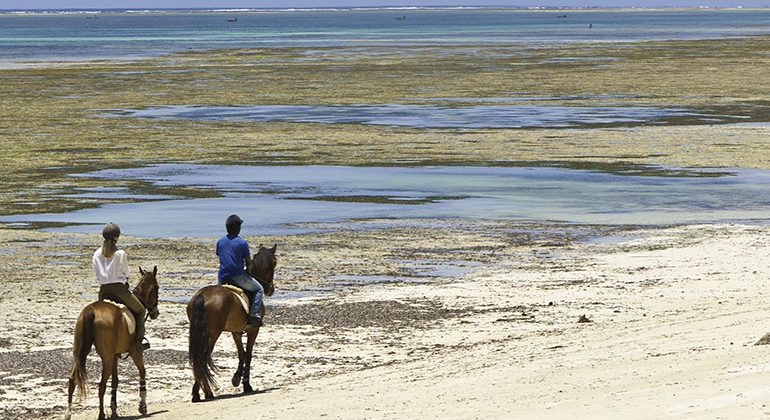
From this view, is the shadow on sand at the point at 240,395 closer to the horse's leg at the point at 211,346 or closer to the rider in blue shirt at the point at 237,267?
the horse's leg at the point at 211,346

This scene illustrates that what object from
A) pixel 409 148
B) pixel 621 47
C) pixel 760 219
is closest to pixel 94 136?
pixel 409 148

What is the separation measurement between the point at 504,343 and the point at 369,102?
44442 millimetres

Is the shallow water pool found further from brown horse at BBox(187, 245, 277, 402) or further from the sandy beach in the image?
brown horse at BBox(187, 245, 277, 402)

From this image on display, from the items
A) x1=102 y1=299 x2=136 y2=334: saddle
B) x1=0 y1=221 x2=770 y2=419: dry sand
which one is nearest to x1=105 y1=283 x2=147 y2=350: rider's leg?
x1=102 y1=299 x2=136 y2=334: saddle

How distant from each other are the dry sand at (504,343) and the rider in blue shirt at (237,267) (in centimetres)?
90

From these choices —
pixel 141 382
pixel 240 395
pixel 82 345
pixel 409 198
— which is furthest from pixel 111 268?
pixel 409 198

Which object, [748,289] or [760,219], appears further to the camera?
[760,219]

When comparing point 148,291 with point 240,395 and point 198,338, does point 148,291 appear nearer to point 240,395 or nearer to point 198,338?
point 198,338

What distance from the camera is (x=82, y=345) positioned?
40.7 feet

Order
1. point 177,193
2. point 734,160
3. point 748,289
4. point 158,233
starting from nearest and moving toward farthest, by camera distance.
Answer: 1. point 748,289
2. point 158,233
3. point 177,193
4. point 734,160

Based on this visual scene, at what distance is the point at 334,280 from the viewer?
69.1 ft

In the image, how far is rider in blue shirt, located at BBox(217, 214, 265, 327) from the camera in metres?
13.9

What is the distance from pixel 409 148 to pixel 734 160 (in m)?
9.27

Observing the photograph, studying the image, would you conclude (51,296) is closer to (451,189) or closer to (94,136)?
(451,189)
